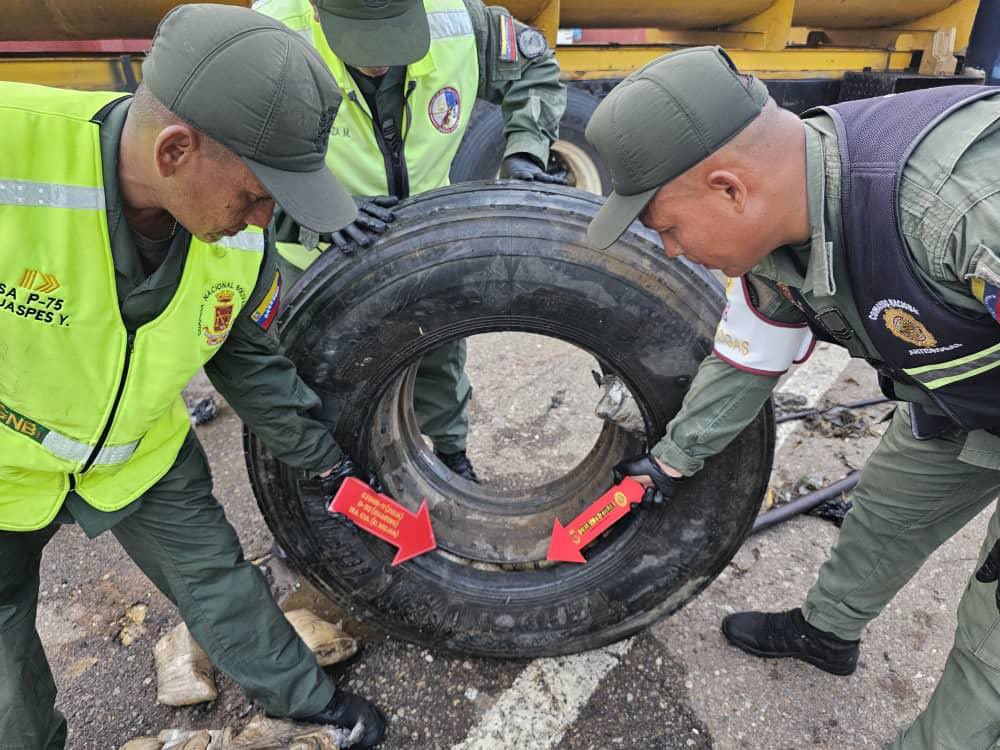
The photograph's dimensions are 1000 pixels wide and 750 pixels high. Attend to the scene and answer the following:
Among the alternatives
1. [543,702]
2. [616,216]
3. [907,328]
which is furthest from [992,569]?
[543,702]

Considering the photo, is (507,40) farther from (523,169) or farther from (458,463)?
(458,463)

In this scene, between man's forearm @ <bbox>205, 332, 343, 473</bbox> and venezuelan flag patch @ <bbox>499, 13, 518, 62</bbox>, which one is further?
venezuelan flag patch @ <bbox>499, 13, 518, 62</bbox>

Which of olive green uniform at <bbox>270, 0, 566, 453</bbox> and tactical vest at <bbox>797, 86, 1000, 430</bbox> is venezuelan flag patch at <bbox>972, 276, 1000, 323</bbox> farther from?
olive green uniform at <bbox>270, 0, 566, 453</bbox>

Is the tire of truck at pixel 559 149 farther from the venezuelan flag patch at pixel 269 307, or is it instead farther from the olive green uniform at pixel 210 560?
the olive green uniform at pixel 210 560

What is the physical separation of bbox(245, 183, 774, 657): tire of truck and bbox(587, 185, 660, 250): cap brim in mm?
280

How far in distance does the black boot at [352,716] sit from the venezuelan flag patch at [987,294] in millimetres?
1814

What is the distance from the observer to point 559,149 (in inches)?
175

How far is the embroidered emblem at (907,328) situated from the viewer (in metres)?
1.21

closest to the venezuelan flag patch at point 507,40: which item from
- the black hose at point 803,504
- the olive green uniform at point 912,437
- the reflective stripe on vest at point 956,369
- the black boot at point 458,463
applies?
the olive green uniform at point 912,437

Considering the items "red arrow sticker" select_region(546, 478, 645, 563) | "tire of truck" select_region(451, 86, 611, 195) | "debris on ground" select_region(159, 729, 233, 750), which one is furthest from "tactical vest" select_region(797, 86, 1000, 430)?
"tire of truck" select_region(451, 86, 611, 195)

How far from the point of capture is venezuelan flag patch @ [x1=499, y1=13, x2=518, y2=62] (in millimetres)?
2346

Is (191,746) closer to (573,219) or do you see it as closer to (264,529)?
(264,529)

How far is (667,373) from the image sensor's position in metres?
1.76

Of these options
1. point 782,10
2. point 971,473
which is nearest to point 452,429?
point 971,473
